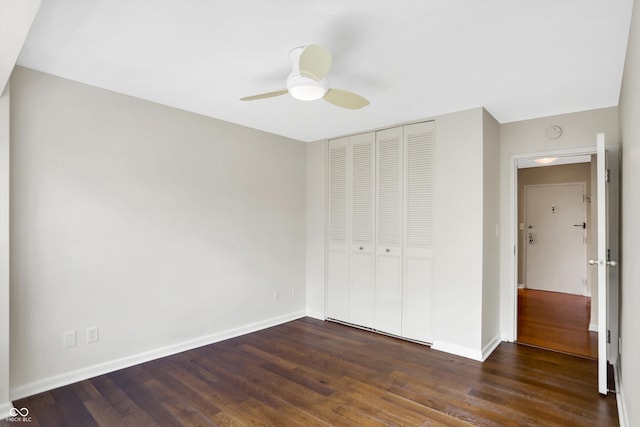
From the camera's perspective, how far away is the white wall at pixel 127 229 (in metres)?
2.59

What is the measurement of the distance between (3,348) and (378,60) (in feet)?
10.5

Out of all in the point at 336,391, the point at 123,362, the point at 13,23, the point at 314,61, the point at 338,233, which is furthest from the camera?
the point at 338,233

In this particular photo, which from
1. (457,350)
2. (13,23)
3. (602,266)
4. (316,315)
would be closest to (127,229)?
(13,23)

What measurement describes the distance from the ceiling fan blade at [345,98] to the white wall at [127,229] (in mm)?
1781

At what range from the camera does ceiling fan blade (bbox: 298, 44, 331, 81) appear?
1.83 m

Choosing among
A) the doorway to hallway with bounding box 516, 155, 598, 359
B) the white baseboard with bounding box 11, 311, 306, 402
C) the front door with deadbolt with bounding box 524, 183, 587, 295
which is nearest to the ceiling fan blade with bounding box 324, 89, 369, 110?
the white baseboard with bounding box 11, 311, 306, 402

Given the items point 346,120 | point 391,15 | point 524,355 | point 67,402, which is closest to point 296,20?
point 391,15

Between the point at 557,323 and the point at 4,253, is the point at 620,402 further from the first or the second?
the point at 4,253

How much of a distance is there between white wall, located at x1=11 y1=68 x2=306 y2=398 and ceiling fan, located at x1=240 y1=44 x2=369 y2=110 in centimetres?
153

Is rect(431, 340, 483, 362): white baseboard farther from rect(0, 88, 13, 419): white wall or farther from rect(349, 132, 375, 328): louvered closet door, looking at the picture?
rect(0, 88, 13, 419): white wall

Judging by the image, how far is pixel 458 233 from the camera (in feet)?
11.3

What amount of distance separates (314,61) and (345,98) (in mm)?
540

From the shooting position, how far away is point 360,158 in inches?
170

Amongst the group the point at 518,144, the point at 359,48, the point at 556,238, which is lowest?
the point at 556,238
